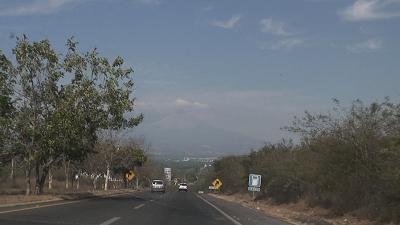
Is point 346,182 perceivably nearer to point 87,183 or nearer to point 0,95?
point 0,95

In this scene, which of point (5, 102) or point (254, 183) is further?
point (254, 183)

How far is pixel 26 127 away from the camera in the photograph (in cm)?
3559

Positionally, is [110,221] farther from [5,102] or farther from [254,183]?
[254,183]

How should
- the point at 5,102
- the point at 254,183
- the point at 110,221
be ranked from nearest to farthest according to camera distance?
the point at 110,221 → the point at 5,102 → the point at 254,183

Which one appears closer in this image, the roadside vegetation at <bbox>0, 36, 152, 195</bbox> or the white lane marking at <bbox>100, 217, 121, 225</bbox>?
the white lane marking at <bbox>100, 217, 121, 225</bbox>

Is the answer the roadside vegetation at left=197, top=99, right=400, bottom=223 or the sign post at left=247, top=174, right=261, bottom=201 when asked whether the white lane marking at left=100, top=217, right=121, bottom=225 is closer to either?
the roadside vegetation at left=197, top=99, right=400, bottom=223

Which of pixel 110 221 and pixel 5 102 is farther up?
pixel 5 102

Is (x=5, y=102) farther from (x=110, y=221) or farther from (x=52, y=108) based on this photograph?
(x=110, y=221)

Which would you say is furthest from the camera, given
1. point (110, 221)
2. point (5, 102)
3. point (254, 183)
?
point (254, 183)

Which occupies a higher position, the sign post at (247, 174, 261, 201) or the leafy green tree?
the leafy green tree

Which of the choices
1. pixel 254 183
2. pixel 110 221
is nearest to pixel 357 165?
pixel 110 221

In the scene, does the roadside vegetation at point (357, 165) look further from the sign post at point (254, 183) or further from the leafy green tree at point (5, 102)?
the leafy green tree at point (5, 102)

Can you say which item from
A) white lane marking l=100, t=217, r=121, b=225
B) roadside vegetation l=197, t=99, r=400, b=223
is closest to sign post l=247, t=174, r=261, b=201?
roadside vegetation l=197, t=99, r=400, b=223

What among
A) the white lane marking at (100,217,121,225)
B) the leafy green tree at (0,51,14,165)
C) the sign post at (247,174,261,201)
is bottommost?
the white lane marking at (100,217,121,225)
